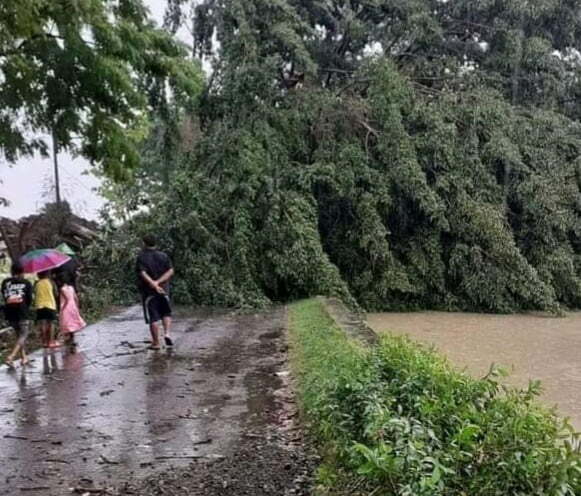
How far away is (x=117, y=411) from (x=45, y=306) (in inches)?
124

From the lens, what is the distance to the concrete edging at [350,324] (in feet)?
Result: 25.6

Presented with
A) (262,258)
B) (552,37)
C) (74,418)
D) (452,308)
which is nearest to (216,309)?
(262,258)

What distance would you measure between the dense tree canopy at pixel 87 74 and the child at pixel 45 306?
64.7 inches

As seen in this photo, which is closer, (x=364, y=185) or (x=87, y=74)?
(x=87, y=74)

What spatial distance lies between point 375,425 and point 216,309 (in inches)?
405

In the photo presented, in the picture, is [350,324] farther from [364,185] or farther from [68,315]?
[364,185]

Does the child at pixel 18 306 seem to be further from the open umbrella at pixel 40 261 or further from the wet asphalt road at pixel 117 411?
the open umbrella at pixel 40 261

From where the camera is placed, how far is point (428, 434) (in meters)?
2.99

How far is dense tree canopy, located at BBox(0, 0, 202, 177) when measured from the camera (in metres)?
6.25

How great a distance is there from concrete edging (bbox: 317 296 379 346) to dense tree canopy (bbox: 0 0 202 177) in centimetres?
334

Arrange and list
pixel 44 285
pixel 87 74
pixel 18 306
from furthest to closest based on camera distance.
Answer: pixel 44 285
pixel 18 306
pixel 87 74

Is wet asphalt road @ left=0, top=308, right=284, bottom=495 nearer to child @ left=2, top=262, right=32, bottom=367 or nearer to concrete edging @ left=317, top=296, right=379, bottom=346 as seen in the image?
child @ left=2, top=262, right=32, bottom=367

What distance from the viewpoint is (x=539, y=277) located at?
15.5 m

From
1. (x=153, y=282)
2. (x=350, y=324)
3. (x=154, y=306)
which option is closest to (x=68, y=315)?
(x=154, y=306)
